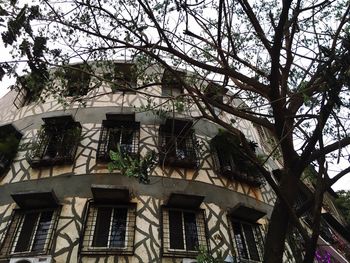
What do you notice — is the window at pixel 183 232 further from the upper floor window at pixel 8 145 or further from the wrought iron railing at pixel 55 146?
the upper floor window at pixel 8 145

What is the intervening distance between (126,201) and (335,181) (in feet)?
17.0

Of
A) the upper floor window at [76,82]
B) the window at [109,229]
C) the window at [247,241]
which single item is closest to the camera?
the window at [109,229]

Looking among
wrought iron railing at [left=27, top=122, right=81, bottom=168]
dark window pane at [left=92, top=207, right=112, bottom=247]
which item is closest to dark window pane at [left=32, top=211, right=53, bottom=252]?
dark window pane at [left=92, top=207, right=112, bottom=247]

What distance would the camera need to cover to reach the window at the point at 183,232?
310 inches

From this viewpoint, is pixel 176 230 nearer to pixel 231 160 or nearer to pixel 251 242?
pixel 251 242

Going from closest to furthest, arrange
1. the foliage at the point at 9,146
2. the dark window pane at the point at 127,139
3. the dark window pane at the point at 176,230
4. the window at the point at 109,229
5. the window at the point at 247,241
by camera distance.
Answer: the window at the point at 109,229, the dark window pane at the point at 176,230, the window at the point at 247,241, the foliage at the point at 9,146, the dark window pane at the point at 127,139

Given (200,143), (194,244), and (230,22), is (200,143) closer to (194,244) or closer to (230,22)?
(194,244)

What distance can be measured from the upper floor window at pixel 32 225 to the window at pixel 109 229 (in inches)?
35.4

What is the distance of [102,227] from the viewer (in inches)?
315

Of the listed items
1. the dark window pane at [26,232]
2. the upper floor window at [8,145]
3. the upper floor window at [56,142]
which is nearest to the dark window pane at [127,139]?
the upper floor window at [56,142]

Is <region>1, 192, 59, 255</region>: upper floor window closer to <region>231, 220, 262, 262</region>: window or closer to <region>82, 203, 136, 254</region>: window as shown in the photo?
<region>82, 203, 136, 254</region>: window

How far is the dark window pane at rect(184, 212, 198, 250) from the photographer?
809 cm

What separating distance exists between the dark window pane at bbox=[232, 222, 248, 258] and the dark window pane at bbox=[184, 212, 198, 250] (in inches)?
46.6

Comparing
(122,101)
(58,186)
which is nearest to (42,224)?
(58,186)
